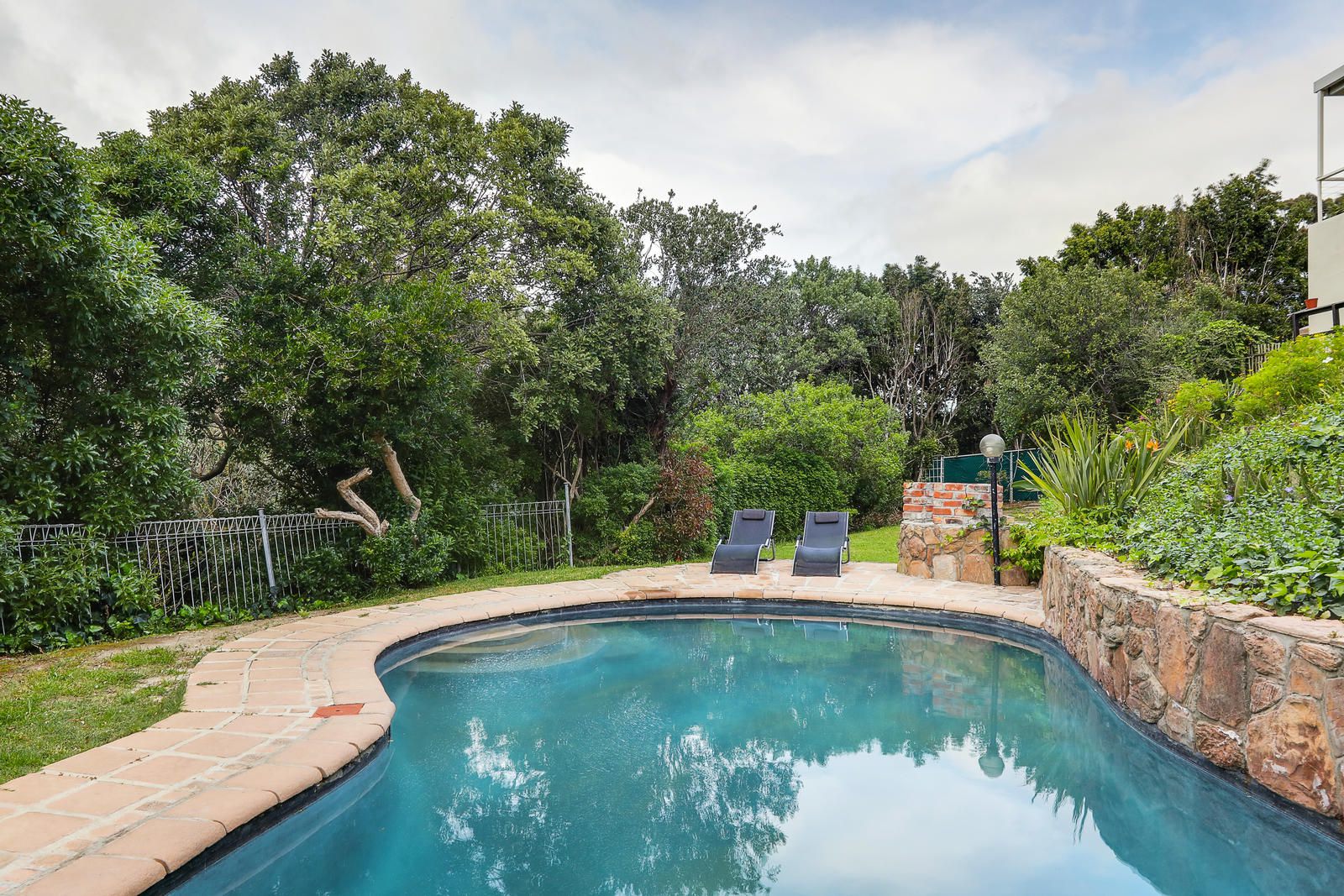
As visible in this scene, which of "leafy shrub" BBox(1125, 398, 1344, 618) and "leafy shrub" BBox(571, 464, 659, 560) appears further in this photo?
"leafy shrub" BBox(571, 464, 659, 560)

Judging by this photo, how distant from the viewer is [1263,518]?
450 cm

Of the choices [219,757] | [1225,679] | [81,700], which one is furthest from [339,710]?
[1225,679]

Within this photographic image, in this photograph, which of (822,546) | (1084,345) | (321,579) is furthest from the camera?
(1084,345)

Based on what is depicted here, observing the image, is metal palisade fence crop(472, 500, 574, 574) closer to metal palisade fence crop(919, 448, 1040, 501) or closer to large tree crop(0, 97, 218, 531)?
large tree crop(0, 97, 218, 531)

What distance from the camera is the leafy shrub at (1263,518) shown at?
3.66 m

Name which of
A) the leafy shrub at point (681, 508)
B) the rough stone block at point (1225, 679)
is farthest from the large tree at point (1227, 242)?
the rough stone block at point (1225, 679)

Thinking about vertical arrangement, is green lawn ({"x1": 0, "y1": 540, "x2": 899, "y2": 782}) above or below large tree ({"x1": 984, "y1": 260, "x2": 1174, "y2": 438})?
below

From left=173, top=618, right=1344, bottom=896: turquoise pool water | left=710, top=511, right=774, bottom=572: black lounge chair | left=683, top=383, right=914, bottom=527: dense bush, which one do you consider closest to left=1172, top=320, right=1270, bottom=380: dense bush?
left=683, top=383, right=914, bottom=527: dense bush

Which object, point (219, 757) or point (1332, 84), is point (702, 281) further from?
point (219, 757)

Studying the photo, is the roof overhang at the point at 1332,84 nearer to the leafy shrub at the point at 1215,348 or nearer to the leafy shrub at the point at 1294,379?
the leafy shrub at the point at 1215,348

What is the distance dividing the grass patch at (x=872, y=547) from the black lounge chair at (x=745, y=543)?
128 centimetres

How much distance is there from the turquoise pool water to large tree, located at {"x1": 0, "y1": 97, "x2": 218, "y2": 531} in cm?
327

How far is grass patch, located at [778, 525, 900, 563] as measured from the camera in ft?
37.8

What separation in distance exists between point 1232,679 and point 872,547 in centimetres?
941
